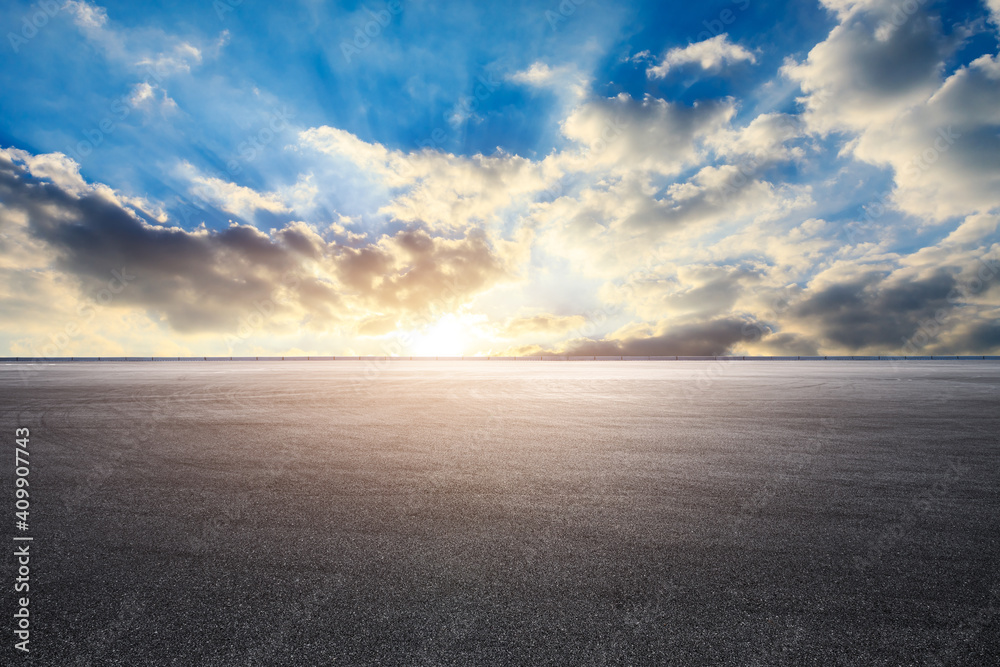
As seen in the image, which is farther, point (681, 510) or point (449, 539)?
point (681, 510)

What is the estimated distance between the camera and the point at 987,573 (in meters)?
3.24

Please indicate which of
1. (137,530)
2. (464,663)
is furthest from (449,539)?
(137,530)

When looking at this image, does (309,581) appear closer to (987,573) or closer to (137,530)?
(137,530)

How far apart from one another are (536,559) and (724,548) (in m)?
1.66

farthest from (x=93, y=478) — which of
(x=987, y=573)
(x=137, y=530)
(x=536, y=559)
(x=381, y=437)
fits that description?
(x=987, y=573)

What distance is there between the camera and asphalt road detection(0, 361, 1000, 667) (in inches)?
97.9

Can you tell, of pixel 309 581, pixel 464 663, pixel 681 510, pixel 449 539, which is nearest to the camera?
pixel 464 663

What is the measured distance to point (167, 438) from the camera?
26.4 ft

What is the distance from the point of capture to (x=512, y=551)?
141 inches

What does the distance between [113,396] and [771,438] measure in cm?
2093

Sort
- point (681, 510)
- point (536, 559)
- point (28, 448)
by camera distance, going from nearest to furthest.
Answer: point (536, 559) → point (681, 510) → point (28, 448)

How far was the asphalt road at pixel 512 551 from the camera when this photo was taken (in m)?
2.49

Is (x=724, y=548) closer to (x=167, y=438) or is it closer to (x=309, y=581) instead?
(x=309, y=581)

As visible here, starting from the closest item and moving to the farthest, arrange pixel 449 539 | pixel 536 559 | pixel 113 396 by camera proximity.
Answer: pixel 536 559 < pixel 449 539 < pixel 113 396
